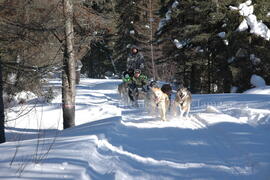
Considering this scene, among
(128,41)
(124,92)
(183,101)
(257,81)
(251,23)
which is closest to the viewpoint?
(183,101)

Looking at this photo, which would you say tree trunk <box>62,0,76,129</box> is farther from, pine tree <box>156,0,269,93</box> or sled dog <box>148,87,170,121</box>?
pine tree <box>156,0,269,93</box>

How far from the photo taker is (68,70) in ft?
33.5

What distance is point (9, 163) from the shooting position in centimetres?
482

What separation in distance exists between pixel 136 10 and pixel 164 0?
1195 centimetres

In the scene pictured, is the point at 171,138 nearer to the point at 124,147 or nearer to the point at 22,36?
the point at 124,147

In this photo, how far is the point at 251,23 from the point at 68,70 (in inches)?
536

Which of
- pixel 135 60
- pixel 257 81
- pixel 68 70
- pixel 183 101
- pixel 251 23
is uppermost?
pixel 251 23

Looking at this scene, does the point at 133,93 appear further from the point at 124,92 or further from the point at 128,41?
the point at 128,41

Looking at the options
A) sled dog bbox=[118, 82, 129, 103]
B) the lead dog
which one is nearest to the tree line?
sled dog bbox=[118, 82, 129, 103]

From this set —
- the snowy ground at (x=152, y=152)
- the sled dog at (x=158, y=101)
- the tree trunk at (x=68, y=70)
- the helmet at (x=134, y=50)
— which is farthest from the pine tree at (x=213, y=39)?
the tree trunk at (x=68, y=70)

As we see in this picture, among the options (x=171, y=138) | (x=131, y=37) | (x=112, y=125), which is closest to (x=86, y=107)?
(x=112, y=125)

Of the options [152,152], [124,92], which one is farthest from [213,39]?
[152,152]

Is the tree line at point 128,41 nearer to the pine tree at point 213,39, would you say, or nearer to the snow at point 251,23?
the pine tree at point 213,39

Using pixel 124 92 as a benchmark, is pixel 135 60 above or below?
above
